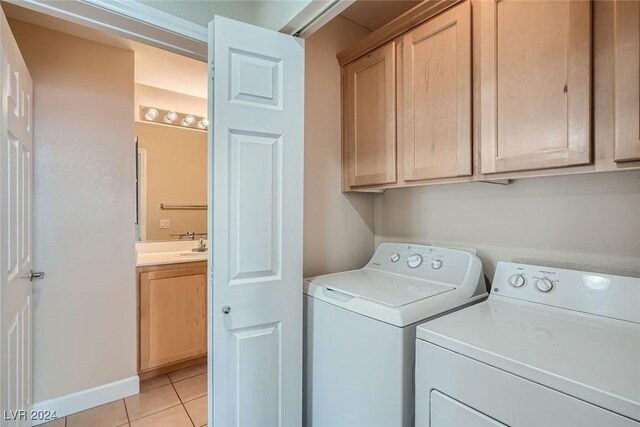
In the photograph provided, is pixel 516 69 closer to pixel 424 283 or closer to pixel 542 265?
pixel 542 265

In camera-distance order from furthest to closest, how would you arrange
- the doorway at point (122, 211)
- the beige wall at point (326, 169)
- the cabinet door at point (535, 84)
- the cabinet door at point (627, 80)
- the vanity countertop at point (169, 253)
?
the vanity countertop at point (169, 253) → the beige wall at point (326, 169) → the doorway at point (122, 211) → the cabinet door at point (535, 84) → the cabinet door at point (627, 80)

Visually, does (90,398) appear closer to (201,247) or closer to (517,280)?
(201,247)

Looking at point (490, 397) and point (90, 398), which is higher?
point (490, 397)

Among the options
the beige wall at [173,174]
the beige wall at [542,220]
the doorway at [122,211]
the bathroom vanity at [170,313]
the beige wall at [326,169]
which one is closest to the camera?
the beige wall at [542,220]

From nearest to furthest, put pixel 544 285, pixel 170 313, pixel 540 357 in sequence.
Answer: pixel 540 357 < pixel 544 285 < pixel 170 313

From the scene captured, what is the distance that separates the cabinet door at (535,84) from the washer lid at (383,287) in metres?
0.57

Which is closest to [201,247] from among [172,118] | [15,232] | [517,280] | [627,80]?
[172,118]

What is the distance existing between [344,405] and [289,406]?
0.28 m

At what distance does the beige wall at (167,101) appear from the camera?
277 centimetres

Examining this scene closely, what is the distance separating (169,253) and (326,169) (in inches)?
72.3

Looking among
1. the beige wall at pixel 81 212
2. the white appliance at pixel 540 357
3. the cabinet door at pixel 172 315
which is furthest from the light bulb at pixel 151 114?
the white appliance at pixel 540 357

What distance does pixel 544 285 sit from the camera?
121cm

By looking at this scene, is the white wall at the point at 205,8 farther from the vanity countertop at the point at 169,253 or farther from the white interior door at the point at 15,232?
the vanity countertop at the point at 169,253

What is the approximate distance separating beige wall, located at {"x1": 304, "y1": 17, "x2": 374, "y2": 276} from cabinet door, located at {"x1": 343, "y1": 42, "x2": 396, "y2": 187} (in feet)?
0.32
